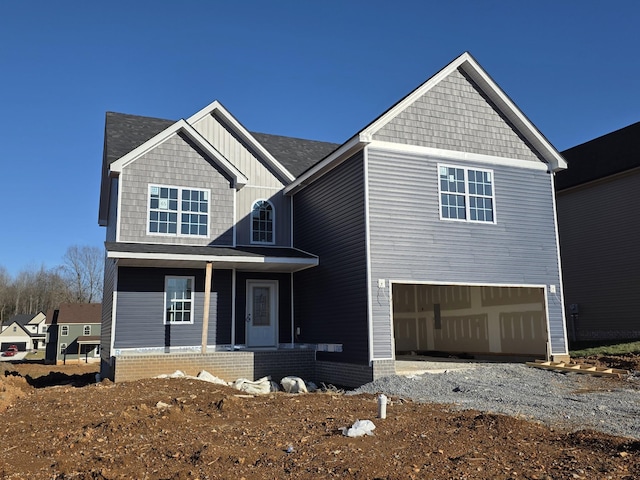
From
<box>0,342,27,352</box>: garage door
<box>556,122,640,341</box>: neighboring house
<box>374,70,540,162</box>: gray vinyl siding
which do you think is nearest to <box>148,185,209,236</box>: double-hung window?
<box>374,70,540,162</box>: gray vinyl siding

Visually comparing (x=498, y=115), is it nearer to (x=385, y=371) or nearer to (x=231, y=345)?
(x=385, y=371)

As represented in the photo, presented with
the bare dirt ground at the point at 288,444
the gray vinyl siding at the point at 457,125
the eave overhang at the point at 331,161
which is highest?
the gray vinyl siding at the point at 457,125

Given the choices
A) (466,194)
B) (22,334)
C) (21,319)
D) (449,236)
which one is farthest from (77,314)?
(466,194)

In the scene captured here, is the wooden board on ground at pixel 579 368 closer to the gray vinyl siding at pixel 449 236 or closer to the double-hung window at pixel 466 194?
the gray vinyl siding at pixel 449 236

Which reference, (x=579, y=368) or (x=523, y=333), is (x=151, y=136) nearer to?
(x=523, y=333)

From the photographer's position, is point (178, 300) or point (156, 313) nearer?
point (156, 313)

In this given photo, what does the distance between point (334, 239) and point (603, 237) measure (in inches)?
448

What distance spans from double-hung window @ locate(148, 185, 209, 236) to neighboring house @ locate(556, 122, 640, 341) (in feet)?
47.2

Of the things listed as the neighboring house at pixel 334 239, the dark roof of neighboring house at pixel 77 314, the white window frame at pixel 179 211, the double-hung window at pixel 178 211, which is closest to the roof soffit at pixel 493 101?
the neighboring house at pixel 334 239

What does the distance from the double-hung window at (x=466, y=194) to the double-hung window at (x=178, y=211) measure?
7358mm

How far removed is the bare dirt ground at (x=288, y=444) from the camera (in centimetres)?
570

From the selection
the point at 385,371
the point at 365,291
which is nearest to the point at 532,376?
the point at 385,371

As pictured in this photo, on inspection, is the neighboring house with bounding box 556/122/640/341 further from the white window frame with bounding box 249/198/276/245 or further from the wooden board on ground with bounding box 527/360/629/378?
the white window frame with bounding box 249/198/276/245

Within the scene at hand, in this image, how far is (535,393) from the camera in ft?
35.9
